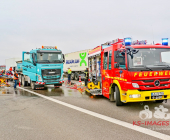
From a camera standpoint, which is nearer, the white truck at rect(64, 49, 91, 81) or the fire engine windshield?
the fire engine windshield

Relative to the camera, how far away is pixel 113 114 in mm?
6133

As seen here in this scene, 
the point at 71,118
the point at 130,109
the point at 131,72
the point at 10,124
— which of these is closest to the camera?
the point at 10,124

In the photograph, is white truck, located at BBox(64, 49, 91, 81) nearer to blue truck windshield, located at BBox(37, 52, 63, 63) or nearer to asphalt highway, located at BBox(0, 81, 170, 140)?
blue truck windshield, located at BBox(37, 52, 63, 63)

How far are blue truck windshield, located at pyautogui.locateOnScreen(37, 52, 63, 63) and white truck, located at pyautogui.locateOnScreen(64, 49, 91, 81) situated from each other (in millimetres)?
7868

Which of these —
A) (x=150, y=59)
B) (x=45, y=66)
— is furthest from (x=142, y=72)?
(x=45, y=66)

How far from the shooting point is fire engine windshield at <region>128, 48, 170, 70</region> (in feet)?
20.5

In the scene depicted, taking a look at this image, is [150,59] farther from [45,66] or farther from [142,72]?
[45,66]

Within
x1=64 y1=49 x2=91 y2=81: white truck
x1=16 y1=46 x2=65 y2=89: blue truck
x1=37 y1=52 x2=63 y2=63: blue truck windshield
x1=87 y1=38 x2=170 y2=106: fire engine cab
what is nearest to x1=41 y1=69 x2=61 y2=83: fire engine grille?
x1=16 y1=46 x2=65 y2=89: blue truck

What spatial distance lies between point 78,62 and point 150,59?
57.8 feet

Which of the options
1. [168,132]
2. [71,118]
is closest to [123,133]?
[168,132]

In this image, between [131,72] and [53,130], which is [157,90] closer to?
[131,72]

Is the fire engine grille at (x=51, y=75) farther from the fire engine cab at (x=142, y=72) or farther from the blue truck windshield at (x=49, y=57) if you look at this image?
the fire engine cab at (x=142, y=72)

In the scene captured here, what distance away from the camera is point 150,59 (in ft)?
21.1

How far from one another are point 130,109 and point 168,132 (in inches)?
98.4
